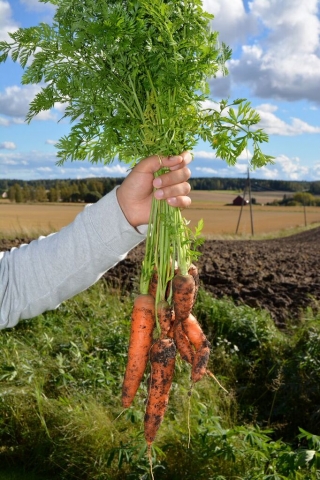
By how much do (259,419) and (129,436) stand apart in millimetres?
1437

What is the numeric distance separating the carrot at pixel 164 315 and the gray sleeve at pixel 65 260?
33 cm

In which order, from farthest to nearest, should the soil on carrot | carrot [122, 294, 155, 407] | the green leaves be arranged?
the soil on carrot
carrot [122, 294, 155, 407]
the green leaves

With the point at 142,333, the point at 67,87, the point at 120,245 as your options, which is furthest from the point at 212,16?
the point at 142,333

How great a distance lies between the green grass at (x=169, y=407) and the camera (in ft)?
10.9

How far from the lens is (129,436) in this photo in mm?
3482

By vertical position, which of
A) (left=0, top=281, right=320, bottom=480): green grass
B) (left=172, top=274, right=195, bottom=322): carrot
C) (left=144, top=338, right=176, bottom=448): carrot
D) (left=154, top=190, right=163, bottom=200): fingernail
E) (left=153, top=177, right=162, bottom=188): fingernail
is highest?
(left=153, top=177, right=162, bottom=188): fingernail

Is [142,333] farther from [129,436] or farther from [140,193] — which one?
[129,436]

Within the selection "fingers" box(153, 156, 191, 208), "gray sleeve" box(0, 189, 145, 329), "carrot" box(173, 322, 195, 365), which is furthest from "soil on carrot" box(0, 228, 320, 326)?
"fingers" box(153, 156, 191, 208)

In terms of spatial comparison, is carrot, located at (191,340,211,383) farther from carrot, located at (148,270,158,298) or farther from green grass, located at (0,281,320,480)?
carrot, located at (148,270,158,298)

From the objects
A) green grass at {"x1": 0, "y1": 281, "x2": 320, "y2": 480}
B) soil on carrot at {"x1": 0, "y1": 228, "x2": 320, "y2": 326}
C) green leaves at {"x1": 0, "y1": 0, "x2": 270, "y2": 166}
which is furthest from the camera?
soil on carrot at {"x1": 0, "y1": 228, "x2": 320, "y2": 326}

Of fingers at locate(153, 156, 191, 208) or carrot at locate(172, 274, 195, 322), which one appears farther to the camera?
carrot at locate(172, 274, 195, 322)

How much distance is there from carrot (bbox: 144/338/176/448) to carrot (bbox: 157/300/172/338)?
80mm

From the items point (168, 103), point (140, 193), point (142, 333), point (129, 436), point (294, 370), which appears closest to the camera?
point (168, 103)

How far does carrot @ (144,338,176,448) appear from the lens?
251cm
